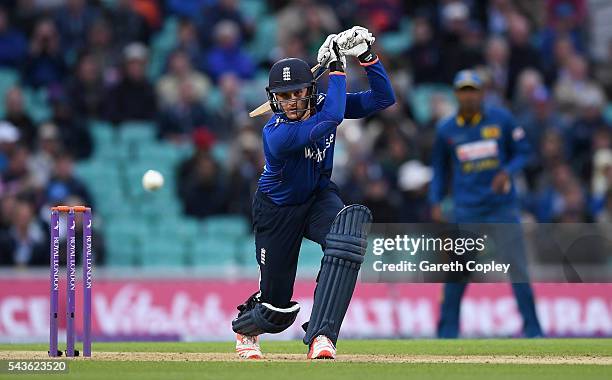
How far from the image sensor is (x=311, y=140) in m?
8.23

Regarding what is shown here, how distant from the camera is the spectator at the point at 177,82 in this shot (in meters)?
16.1

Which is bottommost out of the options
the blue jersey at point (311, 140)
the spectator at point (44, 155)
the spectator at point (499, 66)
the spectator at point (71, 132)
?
the blue jersey at point (311, 140)

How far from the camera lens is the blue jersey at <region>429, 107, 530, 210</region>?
1155 centimetres

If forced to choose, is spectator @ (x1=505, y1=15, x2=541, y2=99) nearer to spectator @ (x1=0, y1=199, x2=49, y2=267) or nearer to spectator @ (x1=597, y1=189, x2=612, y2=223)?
spectator @ (x1=597, y1=189, x2=612, y2=223)

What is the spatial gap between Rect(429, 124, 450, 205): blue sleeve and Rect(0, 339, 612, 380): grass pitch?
1.82 m

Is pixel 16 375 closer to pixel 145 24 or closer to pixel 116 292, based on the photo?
pixel 116 292

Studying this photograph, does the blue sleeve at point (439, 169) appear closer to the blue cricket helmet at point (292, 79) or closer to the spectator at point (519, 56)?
the blue cricket helmet at point (292, 79)

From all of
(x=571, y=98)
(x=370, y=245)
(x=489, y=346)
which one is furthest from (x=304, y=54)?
(x=489, y=346)

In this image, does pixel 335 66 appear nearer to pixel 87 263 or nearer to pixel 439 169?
pixel 87 263

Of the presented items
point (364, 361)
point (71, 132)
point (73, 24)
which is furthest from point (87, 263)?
point (73, 24)

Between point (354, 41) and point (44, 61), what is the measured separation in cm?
871

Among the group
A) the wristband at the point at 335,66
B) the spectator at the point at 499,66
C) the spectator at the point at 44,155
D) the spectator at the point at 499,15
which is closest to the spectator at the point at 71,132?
the spectator at the point at 44,155

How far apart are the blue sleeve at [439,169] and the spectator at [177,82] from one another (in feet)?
15.7

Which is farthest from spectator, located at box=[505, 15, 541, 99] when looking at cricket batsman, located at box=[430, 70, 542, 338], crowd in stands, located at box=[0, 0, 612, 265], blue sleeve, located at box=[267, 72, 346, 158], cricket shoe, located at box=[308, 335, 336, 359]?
cricket shoe, located at box=[308, 335, 336, 359]
